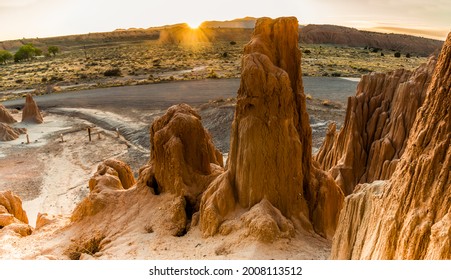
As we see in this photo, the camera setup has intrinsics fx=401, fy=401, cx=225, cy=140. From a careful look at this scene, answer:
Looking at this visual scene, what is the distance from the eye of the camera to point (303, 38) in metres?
94.8

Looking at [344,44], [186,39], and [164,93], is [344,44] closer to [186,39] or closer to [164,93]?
[186,39]

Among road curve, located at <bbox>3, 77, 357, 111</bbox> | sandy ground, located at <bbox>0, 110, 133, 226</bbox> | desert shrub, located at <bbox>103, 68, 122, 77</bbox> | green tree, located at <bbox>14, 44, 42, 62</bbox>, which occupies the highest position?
green tree, located at <bbox>14, 44, 42, 62</bbox>

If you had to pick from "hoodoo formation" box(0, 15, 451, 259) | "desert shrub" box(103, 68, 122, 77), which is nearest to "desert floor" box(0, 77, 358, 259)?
"hoodoo formation" box(0, 15, 451, 259)

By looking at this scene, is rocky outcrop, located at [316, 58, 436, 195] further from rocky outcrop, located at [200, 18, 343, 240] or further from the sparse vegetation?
the sparse vegetation

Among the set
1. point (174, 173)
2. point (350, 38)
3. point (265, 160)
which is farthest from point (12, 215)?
point (350, 38)

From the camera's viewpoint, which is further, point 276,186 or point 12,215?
point 12,215

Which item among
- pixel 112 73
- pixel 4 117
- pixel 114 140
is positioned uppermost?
pixel 112 73

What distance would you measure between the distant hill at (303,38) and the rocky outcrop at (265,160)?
229 ft

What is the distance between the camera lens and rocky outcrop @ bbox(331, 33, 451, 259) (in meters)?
5.18

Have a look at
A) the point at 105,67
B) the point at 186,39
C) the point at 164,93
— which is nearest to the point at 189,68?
the point at 105,67

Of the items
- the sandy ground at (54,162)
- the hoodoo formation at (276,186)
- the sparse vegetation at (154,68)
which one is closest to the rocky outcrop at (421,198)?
the hoodoo formation at (276,186)

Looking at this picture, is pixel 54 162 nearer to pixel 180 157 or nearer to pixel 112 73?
pixel 180 157

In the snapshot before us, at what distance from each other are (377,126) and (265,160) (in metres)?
6.05

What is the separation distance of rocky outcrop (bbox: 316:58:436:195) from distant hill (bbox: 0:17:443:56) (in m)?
65.3
